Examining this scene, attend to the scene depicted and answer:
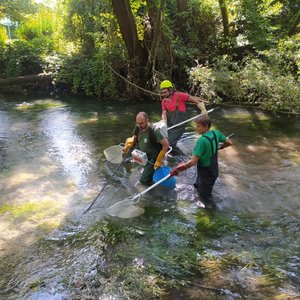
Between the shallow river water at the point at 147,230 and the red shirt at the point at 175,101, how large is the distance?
1142mm

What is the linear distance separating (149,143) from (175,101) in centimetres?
196

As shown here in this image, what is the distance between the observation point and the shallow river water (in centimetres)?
372

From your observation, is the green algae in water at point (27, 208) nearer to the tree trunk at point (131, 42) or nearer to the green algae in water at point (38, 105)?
the green algae in water at point (38, 105)

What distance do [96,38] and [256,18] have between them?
6.65m

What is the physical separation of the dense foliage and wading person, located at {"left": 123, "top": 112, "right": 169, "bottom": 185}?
5774 mm

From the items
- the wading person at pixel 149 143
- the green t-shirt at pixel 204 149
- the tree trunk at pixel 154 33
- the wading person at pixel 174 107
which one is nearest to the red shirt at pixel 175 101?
the wading person at pixel 174 107

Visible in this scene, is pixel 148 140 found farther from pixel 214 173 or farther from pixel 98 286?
pixel 98 286

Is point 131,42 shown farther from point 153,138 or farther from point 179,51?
point 153,138

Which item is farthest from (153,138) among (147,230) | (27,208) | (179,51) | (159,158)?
(179,51)

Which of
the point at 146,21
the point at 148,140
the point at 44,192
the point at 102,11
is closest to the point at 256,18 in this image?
the point at 146,21

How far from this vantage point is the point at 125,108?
1334cm

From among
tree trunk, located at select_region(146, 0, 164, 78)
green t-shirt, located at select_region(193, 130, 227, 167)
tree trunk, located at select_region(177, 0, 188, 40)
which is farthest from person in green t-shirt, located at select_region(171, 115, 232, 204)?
tree trunk, located at select_region(177, 0, 188, 40)

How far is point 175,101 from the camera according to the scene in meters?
7.40

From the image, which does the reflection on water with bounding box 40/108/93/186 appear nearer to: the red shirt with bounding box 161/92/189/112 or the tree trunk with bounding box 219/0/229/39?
the red shirt with bounding box 161/92/189/112
